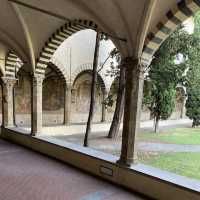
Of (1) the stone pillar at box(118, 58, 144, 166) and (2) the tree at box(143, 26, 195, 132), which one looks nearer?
(1) the stone pillar at box(118, 58, 144, 166)

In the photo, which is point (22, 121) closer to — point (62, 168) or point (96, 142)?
point (96, 142)

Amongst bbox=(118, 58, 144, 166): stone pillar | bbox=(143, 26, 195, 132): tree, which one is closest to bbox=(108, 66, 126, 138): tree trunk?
bbox=(143, 26, 195, 132): tree

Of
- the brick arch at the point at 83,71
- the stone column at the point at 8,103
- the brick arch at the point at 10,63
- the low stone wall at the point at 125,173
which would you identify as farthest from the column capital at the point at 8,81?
the brick arch at the point at 83,71

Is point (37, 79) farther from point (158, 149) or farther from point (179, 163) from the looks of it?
point (158, 149)

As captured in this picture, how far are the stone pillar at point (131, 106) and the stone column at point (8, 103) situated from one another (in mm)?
4935

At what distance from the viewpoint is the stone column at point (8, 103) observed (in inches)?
299

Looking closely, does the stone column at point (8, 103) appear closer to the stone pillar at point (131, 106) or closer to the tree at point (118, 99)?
the tree at point (118, 99)

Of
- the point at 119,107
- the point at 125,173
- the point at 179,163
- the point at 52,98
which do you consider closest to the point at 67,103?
the point at 52,98

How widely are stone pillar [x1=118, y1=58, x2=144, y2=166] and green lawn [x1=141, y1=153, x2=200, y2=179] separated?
289cm

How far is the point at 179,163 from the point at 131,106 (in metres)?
4.21

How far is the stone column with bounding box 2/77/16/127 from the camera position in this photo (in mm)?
7593

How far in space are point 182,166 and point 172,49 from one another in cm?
448

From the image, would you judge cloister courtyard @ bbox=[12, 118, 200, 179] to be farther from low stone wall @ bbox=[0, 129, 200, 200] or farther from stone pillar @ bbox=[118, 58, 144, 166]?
stone pillar @ bbox=[118, 58, 144, 166]

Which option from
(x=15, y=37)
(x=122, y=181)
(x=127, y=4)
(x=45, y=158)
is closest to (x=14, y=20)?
(x=15, y=37)
